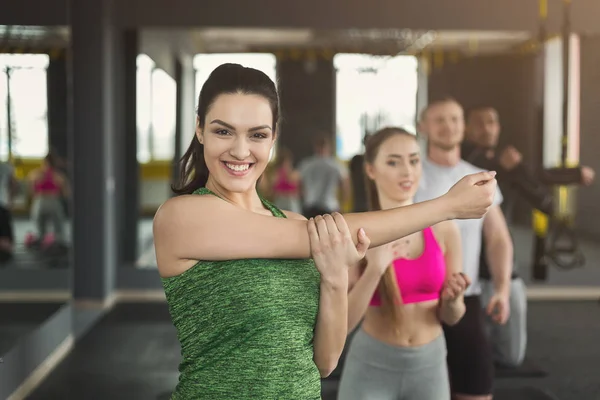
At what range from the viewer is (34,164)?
4.72 meters

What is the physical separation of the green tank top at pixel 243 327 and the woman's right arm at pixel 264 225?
0.03 m

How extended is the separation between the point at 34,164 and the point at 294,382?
3.92 m

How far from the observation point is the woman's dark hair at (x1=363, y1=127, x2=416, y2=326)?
208cm

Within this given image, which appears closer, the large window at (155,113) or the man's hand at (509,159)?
the man's hand at (509,159)

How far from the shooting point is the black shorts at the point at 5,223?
408 centimetres

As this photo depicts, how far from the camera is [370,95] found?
329 inches

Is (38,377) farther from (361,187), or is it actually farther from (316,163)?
(316,163)

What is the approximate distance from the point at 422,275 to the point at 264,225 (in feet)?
3.25

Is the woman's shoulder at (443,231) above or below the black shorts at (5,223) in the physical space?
above

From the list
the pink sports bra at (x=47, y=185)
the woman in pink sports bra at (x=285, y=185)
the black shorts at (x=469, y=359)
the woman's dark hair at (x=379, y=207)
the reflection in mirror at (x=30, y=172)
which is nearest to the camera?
the woman's dark hair at (x=379, y=207)

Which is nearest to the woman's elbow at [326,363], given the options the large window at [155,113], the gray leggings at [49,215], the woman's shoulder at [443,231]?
the woman's shoulder at [443,231]

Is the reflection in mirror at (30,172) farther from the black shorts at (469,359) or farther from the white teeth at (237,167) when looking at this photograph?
the white teeth at (237,167)

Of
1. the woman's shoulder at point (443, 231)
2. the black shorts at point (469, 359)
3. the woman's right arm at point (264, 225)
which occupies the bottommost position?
the black shorts at point (469, 359)

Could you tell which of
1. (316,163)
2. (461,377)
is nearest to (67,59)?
(316,163)
